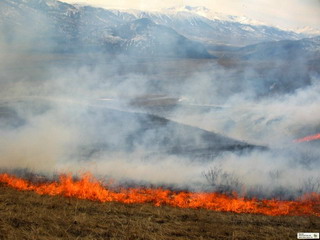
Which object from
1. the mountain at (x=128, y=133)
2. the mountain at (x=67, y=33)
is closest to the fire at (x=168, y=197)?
the mountain at (x=128, y=133)

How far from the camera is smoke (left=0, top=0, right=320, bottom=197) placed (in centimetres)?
1622

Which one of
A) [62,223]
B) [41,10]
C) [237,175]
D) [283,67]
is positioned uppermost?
[41,10]

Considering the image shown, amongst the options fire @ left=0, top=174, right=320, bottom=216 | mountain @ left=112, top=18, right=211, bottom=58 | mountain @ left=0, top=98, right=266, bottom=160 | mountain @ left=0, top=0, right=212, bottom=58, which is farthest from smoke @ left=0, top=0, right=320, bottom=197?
mountain @ left=112, top=18, right=211, bottom=58

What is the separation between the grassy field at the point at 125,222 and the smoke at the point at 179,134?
154 inches

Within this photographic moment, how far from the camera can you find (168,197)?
13.5 meters

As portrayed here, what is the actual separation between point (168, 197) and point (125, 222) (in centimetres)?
413

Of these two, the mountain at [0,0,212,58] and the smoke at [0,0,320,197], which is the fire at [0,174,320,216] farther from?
the mountain at [0,0,212,58]

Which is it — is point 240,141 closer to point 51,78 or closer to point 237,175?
point 237,175

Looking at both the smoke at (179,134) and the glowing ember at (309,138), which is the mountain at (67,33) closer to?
the smoke at (179,134)

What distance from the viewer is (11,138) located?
790 inches

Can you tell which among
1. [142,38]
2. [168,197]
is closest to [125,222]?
[168,197]

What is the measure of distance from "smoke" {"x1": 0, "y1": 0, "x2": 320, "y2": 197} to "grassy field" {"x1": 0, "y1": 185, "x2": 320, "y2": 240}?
12.8ft

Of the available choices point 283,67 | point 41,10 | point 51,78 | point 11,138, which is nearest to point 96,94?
point 51,78

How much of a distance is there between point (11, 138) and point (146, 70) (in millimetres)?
43796
